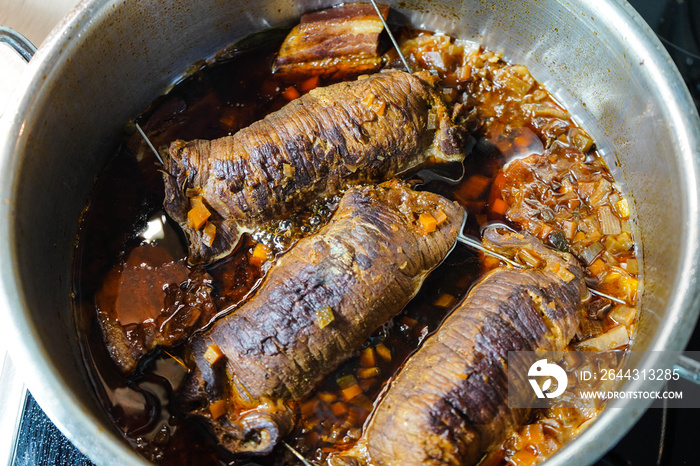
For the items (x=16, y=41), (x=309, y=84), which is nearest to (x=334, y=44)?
(x=309, y=84)

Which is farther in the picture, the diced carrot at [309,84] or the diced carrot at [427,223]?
the diced carrot at [309,84]

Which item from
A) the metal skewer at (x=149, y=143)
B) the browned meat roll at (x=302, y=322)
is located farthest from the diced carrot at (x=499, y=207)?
the metal skewer at (x=149, y=143)

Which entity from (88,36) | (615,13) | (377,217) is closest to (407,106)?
(377,217)

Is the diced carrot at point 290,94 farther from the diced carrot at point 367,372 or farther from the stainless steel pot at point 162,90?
the diced carrot at point 367,372

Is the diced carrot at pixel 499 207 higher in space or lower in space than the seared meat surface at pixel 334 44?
lower

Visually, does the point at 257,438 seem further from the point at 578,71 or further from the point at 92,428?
the point at 578,71

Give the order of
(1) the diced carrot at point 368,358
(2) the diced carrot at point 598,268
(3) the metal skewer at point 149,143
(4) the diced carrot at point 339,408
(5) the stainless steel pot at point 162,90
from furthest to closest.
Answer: (3) the metal skewer at point 149,143 < (2) the diced carrot at point 598,268 < (1) the diced carrot at point 368,358 < (4) the diced carrot at point 339,408 < (5) the stainless steel pot at point 162,90

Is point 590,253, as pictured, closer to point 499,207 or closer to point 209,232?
point 499,207
